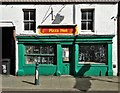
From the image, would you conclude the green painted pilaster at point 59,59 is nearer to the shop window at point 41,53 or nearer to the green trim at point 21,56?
the shop window at point 41,53

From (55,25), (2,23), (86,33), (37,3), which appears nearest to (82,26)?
(86,33)

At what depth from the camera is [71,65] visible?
16.6 metres

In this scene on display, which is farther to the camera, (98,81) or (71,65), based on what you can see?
(71,65)

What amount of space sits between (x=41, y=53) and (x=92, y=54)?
3.17m

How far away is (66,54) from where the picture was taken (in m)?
16.6

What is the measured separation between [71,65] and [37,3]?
4.32 m

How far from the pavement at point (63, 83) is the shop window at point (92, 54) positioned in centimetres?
121

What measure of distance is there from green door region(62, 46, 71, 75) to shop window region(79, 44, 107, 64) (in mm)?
744

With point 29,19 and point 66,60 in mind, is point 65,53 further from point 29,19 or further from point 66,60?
point 29,19

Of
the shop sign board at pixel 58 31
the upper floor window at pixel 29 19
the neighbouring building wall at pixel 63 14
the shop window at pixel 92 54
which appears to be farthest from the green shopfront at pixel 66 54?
the upper floor window at pixel 29 19

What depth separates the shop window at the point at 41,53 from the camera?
16.6 m

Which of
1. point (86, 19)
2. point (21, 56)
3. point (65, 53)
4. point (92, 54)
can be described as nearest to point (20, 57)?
point (21, 56)

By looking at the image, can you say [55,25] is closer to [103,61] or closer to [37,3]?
[37,3]

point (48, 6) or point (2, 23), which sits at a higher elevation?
point (48, 6)
